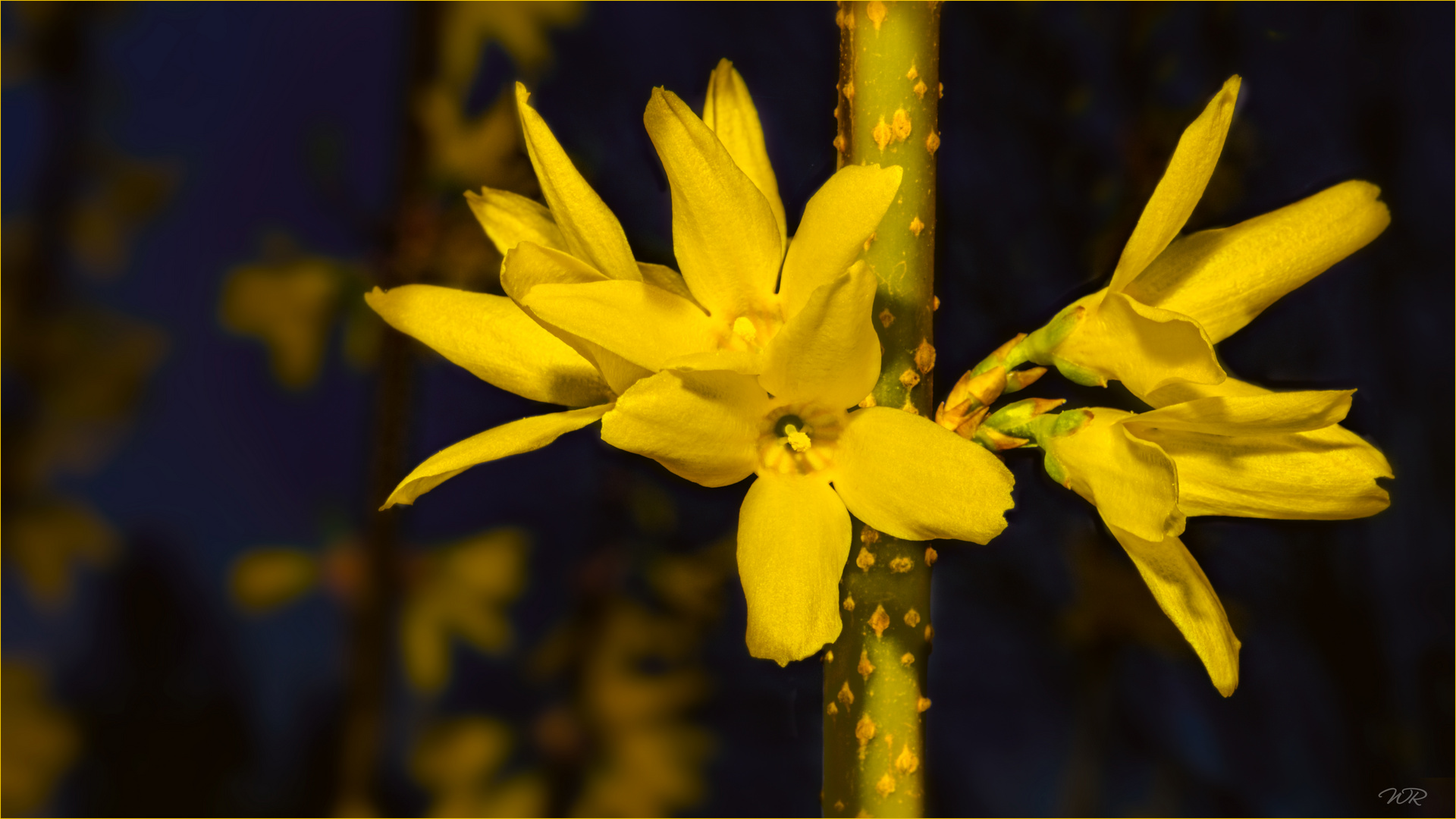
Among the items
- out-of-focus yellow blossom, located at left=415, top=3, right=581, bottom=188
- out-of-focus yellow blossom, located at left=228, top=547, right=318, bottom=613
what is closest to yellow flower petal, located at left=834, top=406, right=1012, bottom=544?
out-of-focus yellow blossom, located at left=415, top=3, right=581, bottom=188

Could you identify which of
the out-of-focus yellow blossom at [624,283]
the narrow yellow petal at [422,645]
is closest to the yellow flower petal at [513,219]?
the out-of-focus yellow blossom at [624,283]

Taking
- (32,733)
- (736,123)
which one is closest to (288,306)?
(32,733)

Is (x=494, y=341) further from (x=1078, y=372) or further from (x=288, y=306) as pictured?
(x=288, y=306)

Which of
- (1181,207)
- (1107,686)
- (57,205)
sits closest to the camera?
(1181,207)

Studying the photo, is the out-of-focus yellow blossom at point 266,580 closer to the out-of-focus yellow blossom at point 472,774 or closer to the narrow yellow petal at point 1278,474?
the out-of-focus yellow blossom at point 472,774

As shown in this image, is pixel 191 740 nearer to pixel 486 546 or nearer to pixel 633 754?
pixel 486 546

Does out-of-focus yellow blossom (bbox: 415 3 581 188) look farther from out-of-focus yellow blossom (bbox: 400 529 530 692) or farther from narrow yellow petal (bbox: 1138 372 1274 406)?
narrow yellow petal (bbox: 1138 372 1274 406)

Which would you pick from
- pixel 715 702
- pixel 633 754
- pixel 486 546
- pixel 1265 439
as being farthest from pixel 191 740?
pixel 1265 439
